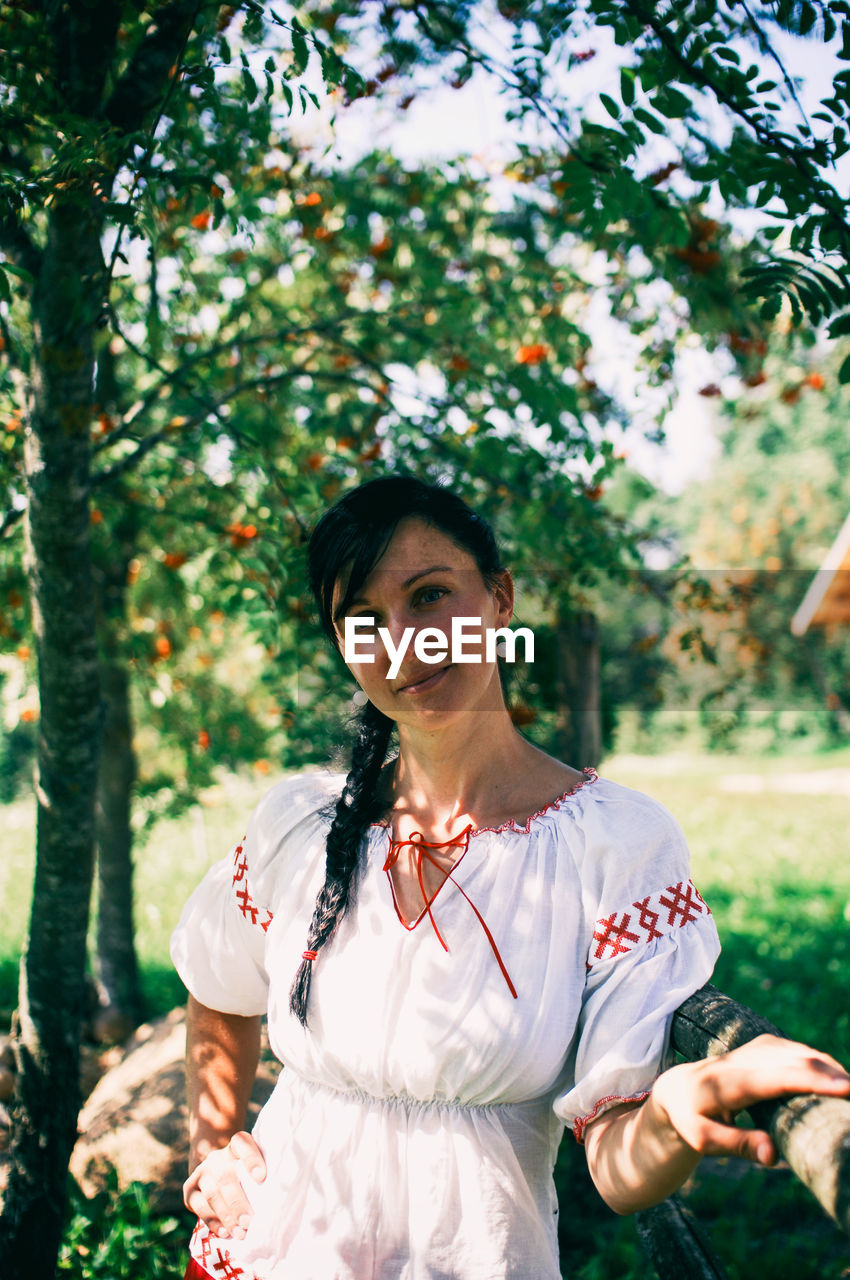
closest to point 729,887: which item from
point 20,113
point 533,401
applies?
point 533,401

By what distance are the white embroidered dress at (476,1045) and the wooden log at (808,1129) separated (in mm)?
178

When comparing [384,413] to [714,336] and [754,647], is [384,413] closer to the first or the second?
[714,336]

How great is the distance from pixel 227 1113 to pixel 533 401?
6.76 feet

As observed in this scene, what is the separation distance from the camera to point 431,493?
1.68m

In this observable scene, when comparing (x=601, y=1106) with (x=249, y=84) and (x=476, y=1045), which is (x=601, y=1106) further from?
(x=249, y=84)

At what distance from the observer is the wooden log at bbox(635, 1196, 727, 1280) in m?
1.82

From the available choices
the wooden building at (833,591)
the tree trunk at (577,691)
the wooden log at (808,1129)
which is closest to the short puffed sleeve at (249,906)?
the wooden log at (808,1129)

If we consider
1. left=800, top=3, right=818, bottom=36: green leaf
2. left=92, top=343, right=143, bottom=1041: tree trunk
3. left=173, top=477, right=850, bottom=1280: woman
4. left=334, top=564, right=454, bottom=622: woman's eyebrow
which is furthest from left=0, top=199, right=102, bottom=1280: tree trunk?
left=92, top=343, right=143, bottom=1041: tree trunk

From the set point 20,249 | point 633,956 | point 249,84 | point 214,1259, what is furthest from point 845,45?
point 214,1259

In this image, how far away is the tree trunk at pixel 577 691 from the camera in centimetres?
391

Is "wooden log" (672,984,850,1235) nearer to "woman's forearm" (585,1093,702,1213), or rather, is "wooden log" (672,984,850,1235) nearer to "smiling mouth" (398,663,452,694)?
"woman's forearm" (585,1093,702,1213)

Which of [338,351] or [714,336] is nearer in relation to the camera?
[714,336]

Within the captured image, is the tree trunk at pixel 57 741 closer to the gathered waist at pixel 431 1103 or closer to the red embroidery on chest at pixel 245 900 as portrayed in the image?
the red embroidery on chest at pixel 245 900

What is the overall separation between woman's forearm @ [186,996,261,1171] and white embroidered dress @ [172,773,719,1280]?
148 millimetres
